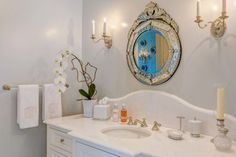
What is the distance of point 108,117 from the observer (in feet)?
6.49

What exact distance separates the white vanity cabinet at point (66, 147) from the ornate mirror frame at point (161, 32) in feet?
2.32

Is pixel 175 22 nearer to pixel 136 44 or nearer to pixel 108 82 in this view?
pixel 136 44

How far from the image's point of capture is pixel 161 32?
1715 mm

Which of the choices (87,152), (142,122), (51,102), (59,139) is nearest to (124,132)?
(142,122)

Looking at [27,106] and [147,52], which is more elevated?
[147,52]

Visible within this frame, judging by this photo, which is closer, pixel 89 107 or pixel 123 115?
pixel 123 115

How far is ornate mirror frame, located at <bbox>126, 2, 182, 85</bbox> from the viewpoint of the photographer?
1633 mm

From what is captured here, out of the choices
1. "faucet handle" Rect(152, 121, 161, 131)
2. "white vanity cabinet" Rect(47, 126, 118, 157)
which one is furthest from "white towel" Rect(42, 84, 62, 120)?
"faucet handle" Rect(152, 121, 161, 131)

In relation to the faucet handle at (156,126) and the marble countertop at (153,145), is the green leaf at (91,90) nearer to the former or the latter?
the marble countertop at (153,145)

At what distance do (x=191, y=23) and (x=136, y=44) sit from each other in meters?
0.50

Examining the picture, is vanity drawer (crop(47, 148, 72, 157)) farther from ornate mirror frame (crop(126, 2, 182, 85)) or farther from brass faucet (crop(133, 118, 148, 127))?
ornate mirror frame (crop(126, 2, 182, 85))

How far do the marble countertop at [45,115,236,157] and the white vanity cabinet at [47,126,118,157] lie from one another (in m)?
0.04

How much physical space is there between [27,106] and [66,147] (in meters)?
0.50

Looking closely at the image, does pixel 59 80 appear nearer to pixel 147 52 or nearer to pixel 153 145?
pixel 147 52
